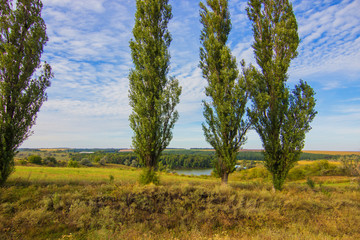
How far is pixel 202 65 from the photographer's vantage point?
45.2 feet

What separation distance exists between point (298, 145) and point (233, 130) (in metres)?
4.70

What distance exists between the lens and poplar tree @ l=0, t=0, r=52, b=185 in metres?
9.08

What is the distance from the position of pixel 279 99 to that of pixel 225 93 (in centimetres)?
399

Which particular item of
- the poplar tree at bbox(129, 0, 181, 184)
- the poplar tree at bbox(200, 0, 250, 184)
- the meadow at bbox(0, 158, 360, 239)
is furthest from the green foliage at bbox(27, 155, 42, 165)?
the poplar tree at bbox(200, 0, 250, 184)

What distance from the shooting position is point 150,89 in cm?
1178

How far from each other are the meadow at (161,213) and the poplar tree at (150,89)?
234 cm

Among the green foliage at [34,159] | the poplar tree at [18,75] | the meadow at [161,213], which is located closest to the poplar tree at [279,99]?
the meadow at [161,213]

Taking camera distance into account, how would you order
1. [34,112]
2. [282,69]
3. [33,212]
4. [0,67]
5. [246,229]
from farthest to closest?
[282,69], [34,112], [0,67], [246,229], [33,212]

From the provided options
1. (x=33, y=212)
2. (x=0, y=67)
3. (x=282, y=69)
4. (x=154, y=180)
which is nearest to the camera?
(x=33, y=212)

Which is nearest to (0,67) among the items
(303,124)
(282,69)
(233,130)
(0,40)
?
(0,40)

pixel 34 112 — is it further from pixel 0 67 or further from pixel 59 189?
pixel 59 189

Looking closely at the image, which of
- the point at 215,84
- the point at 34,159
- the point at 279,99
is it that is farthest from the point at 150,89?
the point at 34,159

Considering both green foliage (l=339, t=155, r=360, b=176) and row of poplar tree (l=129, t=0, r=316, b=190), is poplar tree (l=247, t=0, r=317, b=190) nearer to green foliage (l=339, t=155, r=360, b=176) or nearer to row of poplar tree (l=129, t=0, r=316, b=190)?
row of poplar tree (l=129, t=0, r=316, b=190)

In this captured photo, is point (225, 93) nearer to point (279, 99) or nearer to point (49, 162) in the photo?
point (279, 99)
